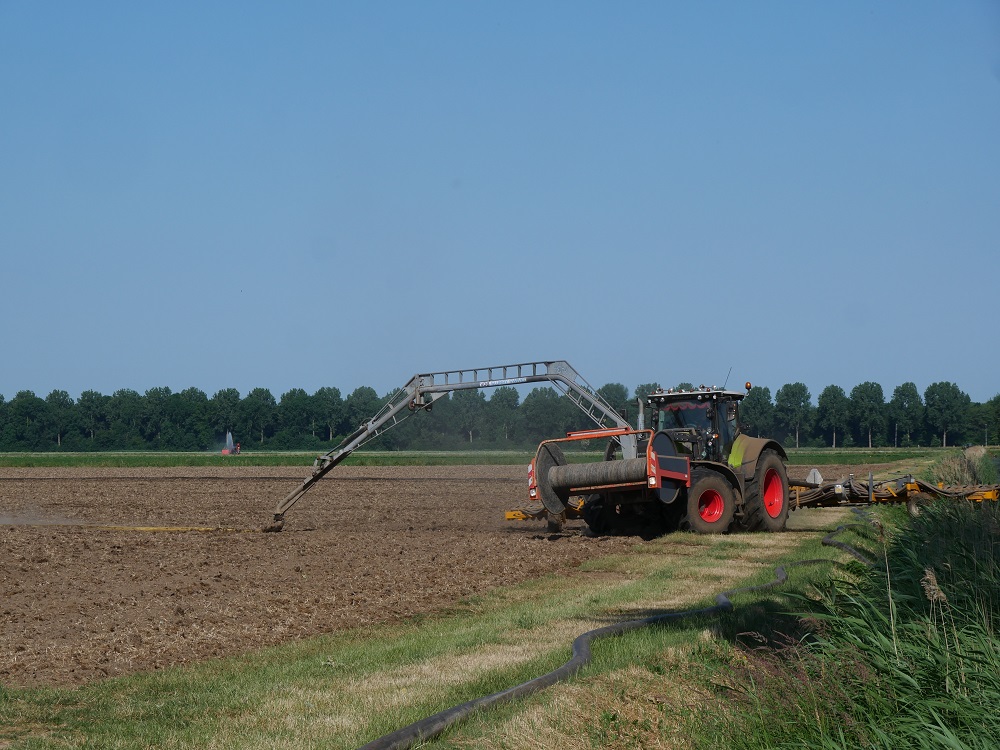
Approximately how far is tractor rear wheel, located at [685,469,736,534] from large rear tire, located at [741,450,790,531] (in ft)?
1.59

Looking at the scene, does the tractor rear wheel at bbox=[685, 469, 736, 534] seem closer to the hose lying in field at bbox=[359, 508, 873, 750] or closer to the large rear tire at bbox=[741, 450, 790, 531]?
the large rear tire at bbox=[741, 450, 790, 531]

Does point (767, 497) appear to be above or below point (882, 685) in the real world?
above

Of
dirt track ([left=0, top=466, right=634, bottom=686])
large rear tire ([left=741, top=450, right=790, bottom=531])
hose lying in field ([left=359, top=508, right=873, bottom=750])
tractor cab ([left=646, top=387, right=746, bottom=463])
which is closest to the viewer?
hose lying in field ([left=359, top=508, right=873, bottom=750])

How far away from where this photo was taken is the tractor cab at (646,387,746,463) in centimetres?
1972

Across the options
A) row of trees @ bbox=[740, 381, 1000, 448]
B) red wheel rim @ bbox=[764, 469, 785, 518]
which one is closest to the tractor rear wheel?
red wheel rim @ bbox=[764, 469, 785, 518]

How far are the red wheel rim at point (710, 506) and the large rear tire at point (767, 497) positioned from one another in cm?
62

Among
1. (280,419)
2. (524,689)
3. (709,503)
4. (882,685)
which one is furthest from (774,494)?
(280,419)

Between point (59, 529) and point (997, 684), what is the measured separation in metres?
19.6

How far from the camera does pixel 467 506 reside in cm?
2919

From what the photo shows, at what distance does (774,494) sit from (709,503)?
2054mm

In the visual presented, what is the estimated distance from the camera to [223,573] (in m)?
14.2

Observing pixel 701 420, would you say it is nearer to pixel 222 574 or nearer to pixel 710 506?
pixel 710 506

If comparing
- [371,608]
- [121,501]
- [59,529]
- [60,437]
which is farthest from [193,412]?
[371,608]

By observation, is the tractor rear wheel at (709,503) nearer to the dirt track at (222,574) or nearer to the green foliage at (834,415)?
the dirt track at (222,574)
